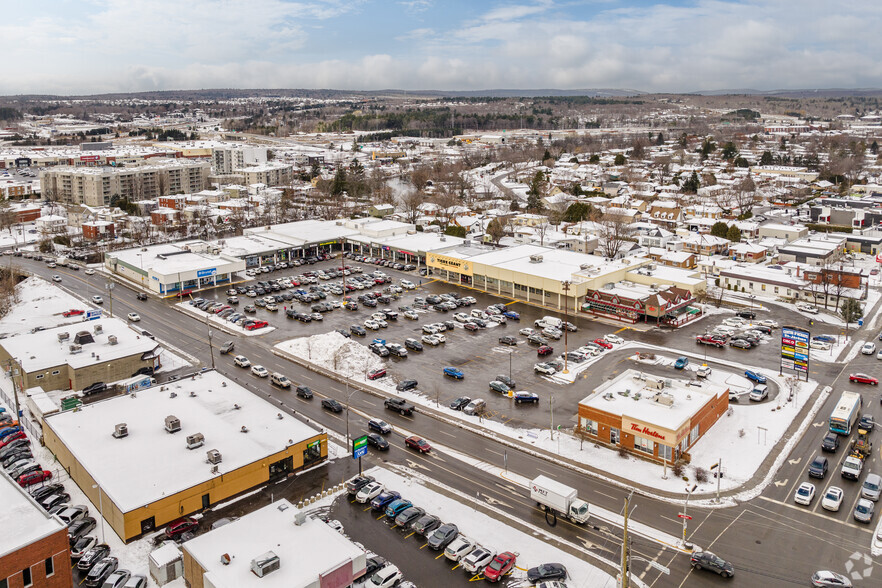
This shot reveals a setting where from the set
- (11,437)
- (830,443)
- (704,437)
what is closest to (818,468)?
(830,443)

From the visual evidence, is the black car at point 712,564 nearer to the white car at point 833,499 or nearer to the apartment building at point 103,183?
the white car at point 833,499

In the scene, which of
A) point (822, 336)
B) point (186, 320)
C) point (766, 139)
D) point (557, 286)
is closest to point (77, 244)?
point (186, 320)

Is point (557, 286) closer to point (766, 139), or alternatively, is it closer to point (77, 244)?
point (77, 244)

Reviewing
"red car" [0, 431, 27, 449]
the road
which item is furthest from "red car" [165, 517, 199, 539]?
"red car" [0, 431, 27, 449]

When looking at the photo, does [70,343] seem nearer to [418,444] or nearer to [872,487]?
[418,444]

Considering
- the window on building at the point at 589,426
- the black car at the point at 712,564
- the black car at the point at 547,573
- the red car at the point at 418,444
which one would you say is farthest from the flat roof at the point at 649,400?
the black car at the point at 547,573
